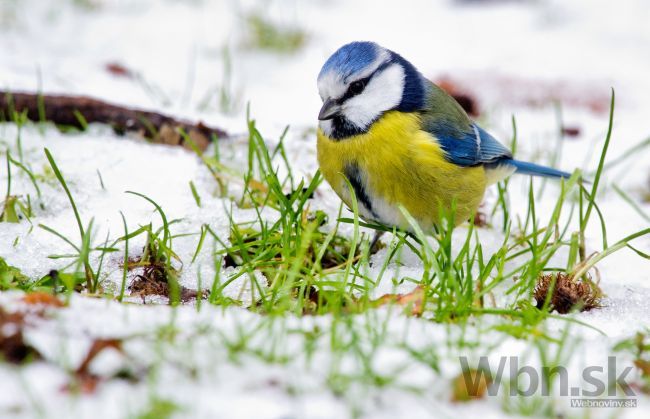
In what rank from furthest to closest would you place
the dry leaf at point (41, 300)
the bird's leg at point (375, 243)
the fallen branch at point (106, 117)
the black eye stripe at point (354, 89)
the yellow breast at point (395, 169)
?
the fallen branch at point (106, 117)
the bird's leg at point (375, 243)
the black eye stripe at point (354, 89)
the yellow breast at point (395, 169)
the dry leaf at point (41, 300)

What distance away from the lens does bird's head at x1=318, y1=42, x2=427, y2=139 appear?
2910mm

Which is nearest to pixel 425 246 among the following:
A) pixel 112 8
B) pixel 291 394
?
pixel 291 394

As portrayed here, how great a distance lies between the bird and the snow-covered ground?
26 cm

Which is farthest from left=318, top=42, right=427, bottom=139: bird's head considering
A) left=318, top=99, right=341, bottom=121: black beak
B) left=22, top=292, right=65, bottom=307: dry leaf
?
left=22, top=292, right=65, bottom=307: dry leaf

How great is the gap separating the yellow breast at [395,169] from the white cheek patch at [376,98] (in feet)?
0.14

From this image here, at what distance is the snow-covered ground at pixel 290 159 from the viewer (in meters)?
1.71

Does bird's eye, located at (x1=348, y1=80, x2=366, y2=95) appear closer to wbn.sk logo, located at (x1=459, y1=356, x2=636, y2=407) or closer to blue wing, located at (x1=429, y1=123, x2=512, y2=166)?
blue wing, located at (x1=429, y1=123, x2=512, y2=166)

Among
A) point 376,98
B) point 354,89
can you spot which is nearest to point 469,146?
point 376,98

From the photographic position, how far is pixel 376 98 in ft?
9.89

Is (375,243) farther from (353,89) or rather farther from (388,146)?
(353,89)

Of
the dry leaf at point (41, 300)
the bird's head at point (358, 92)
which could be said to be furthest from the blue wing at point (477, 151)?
the dry leaf at point (41, 300)

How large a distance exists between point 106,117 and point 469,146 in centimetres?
179

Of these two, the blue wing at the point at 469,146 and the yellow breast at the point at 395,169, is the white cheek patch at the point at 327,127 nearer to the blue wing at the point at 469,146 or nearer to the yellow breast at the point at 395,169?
the yellow breast at the point at 395,169

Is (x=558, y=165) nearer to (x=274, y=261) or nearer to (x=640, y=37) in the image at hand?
(x=274, y=261)
